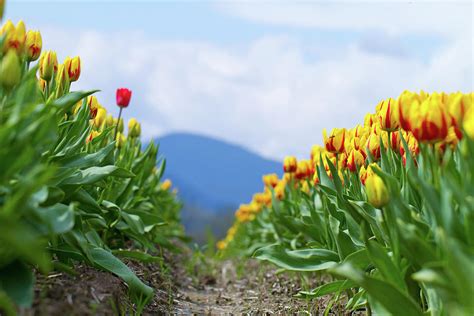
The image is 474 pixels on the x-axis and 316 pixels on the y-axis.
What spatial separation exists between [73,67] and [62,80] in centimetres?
15

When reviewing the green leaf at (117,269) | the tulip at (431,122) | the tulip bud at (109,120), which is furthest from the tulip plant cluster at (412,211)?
the tulip bud at (109,120)

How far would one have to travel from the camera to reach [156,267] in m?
6.15

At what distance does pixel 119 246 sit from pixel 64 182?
259 cm

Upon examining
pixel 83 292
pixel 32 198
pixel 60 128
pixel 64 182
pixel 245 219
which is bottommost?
pixel 83 292

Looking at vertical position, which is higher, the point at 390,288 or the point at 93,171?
the point at 93,171

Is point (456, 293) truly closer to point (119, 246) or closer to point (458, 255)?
point (458, 255)

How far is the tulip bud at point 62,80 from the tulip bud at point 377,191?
225 centimetres

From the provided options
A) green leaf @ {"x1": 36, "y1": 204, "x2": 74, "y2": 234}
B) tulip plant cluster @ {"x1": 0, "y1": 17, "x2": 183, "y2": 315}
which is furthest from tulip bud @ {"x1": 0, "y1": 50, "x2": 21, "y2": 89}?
green leaf @ {"x1": 36, "y1": 204, "x2": 74, "y2": 234}

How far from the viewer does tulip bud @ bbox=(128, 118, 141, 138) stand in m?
6.65

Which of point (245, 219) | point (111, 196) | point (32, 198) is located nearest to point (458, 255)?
point (32, 198)

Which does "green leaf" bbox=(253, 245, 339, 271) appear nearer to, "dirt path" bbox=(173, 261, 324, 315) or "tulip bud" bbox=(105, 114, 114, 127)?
"dirt path" bbox=(173, 261, 324, 315)

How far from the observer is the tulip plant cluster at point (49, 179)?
8.63 ft

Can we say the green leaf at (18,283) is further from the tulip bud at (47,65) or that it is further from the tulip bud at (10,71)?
the tulip bud at (47,65)

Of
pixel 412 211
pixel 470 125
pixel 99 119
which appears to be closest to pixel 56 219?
pixel 412 211
